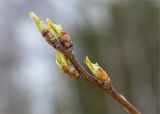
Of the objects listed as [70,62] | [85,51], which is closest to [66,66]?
[70,62]

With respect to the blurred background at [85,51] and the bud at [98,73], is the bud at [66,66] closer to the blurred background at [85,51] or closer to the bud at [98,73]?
the bud at [98,73]

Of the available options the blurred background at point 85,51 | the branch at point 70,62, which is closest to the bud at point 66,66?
the branch at point 70,62

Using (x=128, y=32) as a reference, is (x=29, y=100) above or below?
below

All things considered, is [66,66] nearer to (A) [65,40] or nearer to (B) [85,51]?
(A) [65,40]

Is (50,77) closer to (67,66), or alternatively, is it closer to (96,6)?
(96,6)

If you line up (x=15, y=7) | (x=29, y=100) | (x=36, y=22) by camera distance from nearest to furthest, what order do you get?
(x=36, y=22) < (x=15, y=7) < (x=29, y=100)

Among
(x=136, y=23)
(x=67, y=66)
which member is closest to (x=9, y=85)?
(x=136, y=23)

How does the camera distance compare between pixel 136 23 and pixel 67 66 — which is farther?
pixel 136 23
